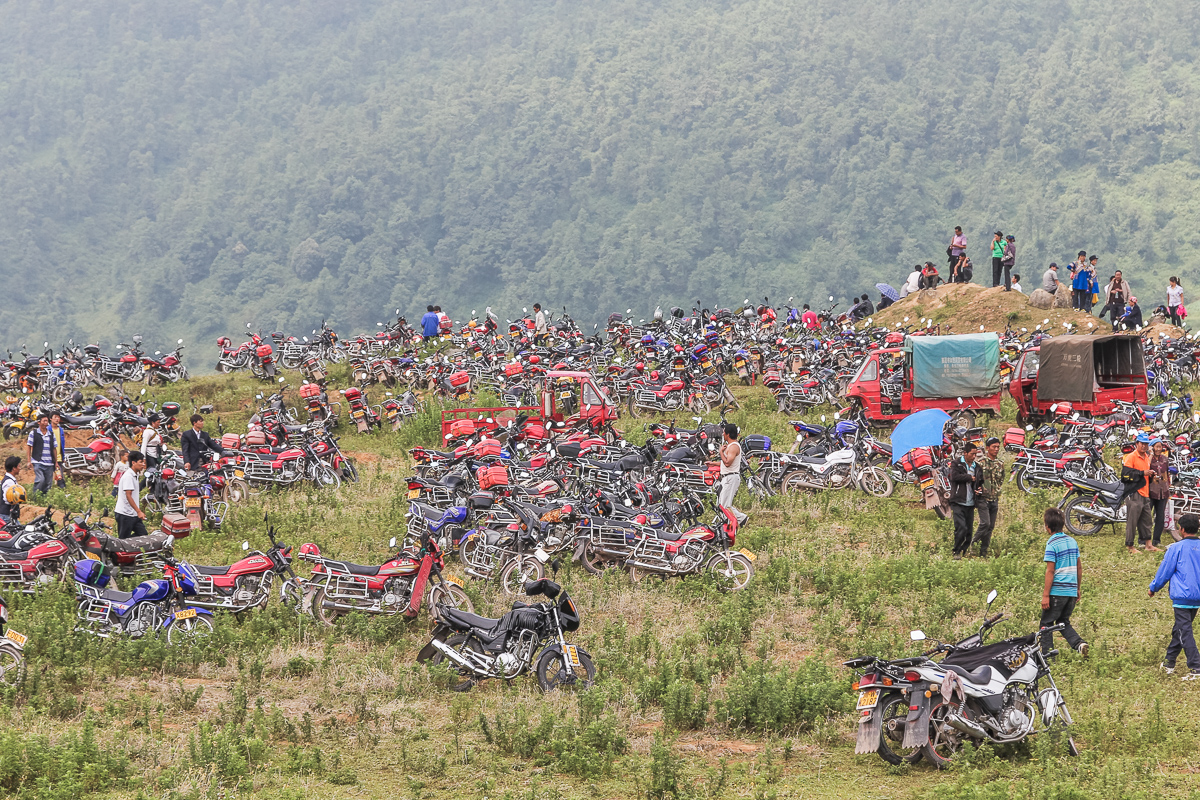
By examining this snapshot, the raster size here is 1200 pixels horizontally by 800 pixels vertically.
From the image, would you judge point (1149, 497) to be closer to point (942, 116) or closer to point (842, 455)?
point (842, 455)

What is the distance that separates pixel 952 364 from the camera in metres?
23.7

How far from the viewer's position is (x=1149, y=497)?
14766mm

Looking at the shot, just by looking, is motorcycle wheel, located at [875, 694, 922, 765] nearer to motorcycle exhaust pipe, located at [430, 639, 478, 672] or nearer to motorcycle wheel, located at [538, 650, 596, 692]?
motorcycle wheel, located at [538, 650, 596, 692]

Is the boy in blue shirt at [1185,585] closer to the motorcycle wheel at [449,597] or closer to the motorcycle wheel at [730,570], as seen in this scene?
the motorcycle wheel at [730,570]

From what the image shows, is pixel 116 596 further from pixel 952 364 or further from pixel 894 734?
pixel 952 364

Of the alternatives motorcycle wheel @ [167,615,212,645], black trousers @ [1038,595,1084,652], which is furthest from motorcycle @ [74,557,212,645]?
black trousers @ [1038,595,1084,652]

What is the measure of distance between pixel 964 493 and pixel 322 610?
8393 millimetres

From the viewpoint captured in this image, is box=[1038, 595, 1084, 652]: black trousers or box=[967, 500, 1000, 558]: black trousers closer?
box=[1038, 595, 1084, 652]: black trousers

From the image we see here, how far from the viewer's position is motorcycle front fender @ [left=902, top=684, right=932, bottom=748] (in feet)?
27.9

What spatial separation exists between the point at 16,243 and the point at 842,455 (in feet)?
292

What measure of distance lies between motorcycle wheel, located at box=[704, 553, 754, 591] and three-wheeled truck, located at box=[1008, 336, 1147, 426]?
11.9m

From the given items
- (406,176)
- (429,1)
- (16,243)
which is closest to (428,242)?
(406,176)

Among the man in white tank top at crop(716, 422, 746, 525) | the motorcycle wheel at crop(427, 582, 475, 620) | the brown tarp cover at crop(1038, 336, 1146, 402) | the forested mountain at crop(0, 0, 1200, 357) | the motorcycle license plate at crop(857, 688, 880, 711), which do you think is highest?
the forested mountain at crop(0, 0, 1200, 357)

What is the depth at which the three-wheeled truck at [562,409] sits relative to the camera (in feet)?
75.7
